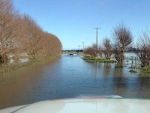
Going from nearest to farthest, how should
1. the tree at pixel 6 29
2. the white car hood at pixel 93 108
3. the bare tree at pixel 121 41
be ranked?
the white car hood at pixel 93 108 → the tree at pixel 6 29 → the bare tree at pixel 121 41

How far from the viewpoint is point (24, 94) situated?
1138 centimetres

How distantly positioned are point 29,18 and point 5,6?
66.5ft

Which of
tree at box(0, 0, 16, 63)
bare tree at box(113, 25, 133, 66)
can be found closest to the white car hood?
tree at box(0, 0, 16, 63)

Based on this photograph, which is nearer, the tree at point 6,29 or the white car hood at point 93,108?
the white car hood at point 93,108

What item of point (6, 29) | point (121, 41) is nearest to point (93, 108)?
point (6, 29)

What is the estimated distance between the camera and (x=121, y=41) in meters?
36.2

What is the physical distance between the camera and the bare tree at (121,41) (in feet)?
117

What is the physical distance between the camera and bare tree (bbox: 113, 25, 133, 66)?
3569 cm

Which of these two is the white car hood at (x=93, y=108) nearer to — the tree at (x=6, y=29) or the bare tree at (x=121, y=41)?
the tree at (x=6, y=29)

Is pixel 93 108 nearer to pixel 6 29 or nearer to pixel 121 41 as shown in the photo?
pixel 6 29

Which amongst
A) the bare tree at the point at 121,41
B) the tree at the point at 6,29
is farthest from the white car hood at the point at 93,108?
the bare tree at the point at 121,41

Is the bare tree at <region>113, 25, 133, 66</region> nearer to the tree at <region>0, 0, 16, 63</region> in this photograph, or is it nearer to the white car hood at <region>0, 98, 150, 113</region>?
the tree at <region>0, 0, 16, 63</region>

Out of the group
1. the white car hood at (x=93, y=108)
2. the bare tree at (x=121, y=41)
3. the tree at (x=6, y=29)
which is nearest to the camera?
the white car hood at (x=93, y=108)

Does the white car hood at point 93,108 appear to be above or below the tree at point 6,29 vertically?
below
